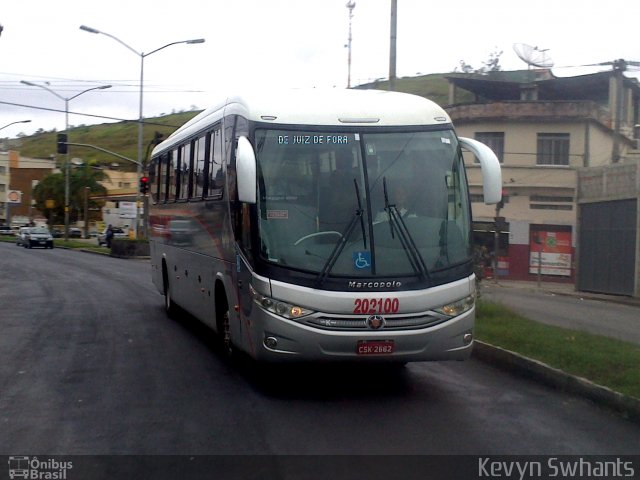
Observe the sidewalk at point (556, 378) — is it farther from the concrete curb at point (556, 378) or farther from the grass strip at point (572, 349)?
the grass strip at point (572, 349)

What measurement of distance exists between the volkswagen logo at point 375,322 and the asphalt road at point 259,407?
0.82 metres

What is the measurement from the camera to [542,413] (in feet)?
27.4

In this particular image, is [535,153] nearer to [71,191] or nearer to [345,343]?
[345,343]

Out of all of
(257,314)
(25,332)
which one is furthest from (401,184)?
(25,332)

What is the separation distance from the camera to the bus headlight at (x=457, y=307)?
871 centimetres

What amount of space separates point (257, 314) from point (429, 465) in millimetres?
2825

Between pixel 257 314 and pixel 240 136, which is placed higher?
pixel 240 136

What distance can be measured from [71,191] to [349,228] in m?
75.2

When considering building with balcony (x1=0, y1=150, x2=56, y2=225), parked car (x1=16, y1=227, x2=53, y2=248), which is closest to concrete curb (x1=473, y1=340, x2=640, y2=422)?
parked car (x1=16, y1=227, x2=53, y2=248)

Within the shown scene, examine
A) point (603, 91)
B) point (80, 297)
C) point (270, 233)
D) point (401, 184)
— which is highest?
point (603, 91)

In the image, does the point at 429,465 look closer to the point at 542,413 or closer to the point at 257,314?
the point at 542,413

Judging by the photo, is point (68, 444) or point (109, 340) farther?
point (109, 340)

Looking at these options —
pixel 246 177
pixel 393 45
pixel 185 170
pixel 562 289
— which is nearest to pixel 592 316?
pixel 393 45

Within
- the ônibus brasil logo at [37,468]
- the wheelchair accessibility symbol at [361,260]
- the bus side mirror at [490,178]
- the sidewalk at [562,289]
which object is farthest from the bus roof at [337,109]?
the sidewalk at [562,289]
